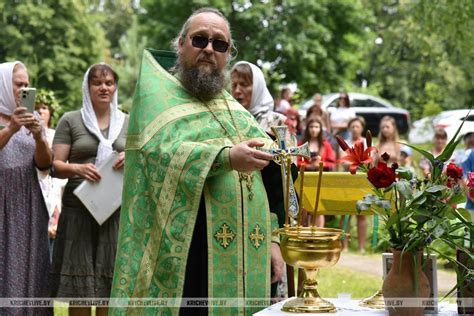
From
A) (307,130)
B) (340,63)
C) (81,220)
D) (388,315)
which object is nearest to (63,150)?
(81,220)

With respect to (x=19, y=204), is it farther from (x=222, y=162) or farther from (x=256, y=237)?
(x=222, y=162)

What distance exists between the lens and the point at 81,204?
Result: 641 cm

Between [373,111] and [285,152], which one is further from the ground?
[373,111]

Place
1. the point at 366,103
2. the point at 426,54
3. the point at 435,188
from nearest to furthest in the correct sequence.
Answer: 1. the point at 435,188
2. the point at 426,54
3. the point at 366,103

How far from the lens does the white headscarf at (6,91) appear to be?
6.30 m

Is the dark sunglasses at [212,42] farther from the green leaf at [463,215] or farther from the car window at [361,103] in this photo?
the car window at [361,103]

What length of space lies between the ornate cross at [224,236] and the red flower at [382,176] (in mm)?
1103

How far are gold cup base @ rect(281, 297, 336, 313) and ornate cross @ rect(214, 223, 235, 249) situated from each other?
808mm

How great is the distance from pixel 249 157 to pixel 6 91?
8.34ft

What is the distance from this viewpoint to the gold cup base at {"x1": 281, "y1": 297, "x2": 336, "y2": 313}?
3992mm

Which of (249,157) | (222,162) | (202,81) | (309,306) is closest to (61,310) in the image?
(202,81)

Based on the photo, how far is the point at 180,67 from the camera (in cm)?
510

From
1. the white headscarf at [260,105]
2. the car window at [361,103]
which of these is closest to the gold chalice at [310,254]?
the white headscarf at [260,105]

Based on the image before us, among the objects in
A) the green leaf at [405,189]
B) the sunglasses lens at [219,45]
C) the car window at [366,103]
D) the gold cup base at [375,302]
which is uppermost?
the car window at [366,103]
